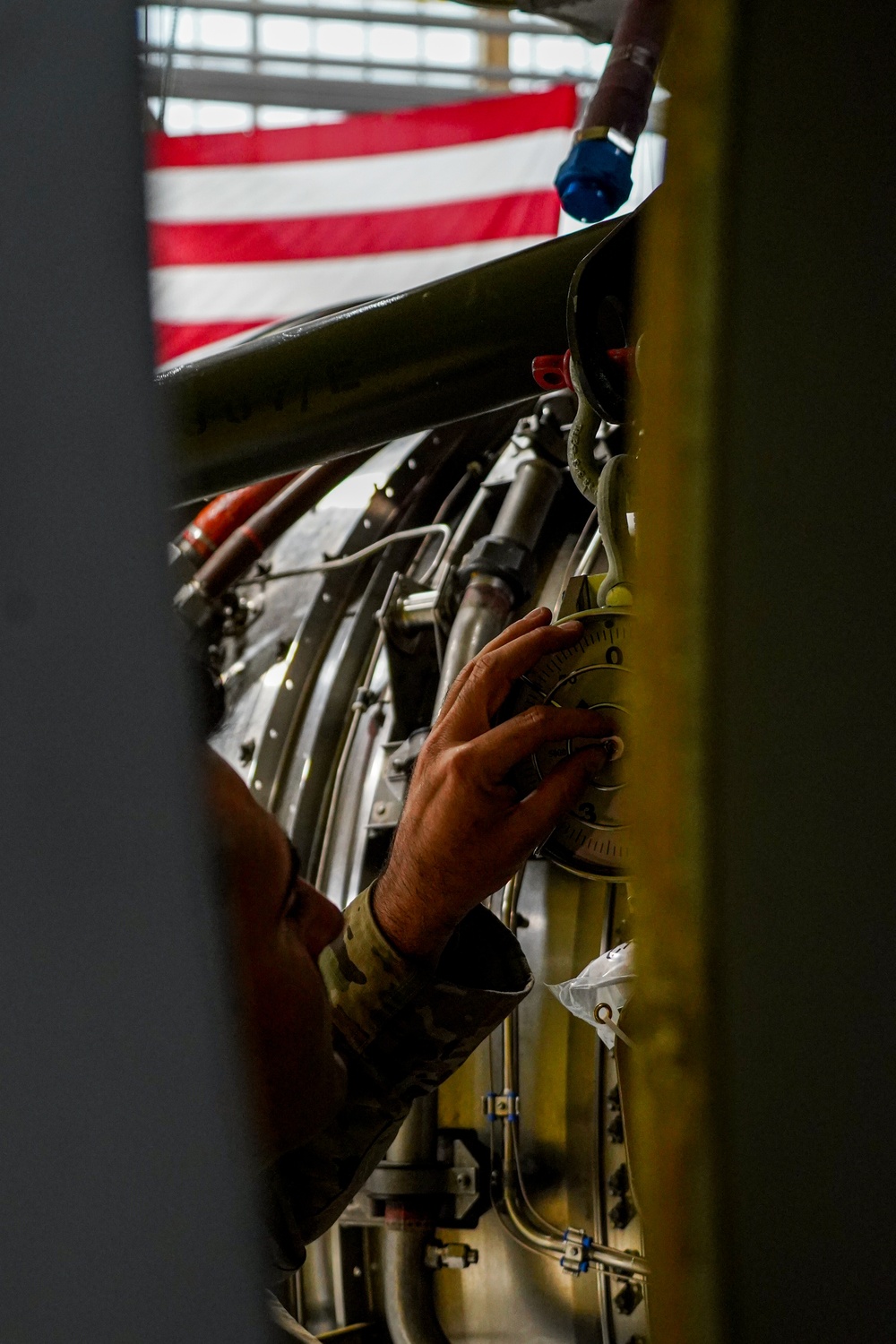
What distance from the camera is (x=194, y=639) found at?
78.8 inches

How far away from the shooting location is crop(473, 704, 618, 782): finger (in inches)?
40.7

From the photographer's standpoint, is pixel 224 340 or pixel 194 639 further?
pixel 224 340

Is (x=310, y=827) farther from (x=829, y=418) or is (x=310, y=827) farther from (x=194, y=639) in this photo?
(x=829, y=418)

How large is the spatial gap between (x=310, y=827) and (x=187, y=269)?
12.7 feet

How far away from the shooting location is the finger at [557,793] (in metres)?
1.04

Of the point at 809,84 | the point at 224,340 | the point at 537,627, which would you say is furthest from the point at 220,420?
the point at 224,340

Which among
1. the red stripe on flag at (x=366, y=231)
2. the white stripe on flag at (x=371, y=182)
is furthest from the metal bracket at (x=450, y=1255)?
the white stripe on flag at (x=371, y=182)

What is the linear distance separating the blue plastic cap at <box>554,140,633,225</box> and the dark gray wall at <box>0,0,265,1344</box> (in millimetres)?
850

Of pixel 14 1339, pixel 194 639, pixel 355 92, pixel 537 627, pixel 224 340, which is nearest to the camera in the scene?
pixel 14 1339

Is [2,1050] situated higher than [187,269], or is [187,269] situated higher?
[187,269]

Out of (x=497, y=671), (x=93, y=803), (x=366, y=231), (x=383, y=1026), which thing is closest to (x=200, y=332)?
(x=366, y=231)

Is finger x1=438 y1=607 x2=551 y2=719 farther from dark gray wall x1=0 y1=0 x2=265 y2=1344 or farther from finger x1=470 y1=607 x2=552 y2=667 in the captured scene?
dark gray wall x1=0 y1=0 x2=265 y2=1344

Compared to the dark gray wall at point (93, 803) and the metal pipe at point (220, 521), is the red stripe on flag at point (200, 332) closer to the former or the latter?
the metal pipe at point (220, 521)

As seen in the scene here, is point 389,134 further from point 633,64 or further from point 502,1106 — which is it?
point 502,1106
